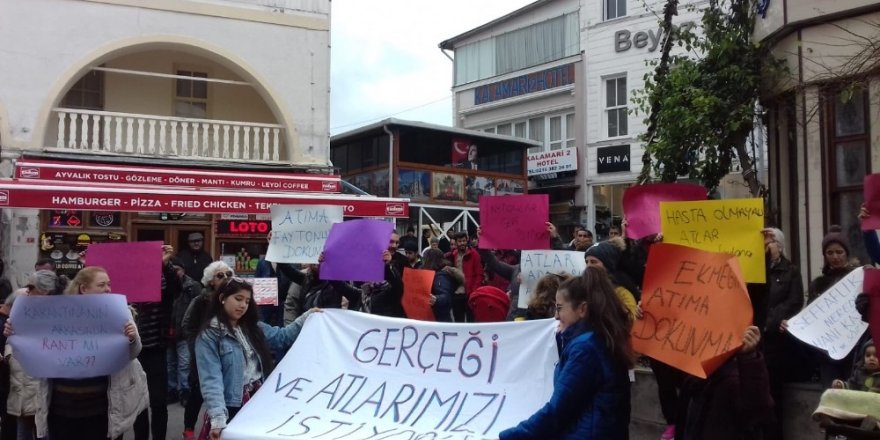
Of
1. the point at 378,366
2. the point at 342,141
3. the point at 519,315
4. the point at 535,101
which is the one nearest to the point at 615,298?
the point at 378,366

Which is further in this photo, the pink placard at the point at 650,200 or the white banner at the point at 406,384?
the pink placard at the point at 650,200

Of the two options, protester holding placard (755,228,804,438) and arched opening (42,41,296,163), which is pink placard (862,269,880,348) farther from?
arched opening (42,41,296,163)

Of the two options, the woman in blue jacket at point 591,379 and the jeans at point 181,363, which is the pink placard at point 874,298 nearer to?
the woman in blue jacket at point 591,379

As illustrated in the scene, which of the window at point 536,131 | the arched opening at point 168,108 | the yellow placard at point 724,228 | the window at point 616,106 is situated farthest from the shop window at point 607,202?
the yellow placard at point 724,228

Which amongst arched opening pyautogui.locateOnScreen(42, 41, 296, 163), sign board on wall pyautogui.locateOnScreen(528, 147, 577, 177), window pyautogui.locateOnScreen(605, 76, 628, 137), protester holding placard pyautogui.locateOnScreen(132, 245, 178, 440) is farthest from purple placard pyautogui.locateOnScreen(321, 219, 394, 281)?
sign board on wall pyautogui.locateOnScreen(528, 147, 577, 177)

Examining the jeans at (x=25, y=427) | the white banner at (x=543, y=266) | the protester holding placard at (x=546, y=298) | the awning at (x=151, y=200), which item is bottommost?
the jeans at (x=25, y=427)

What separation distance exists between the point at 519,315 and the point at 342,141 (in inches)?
697

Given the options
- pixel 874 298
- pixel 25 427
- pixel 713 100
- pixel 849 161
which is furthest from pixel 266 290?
pixel 874 298

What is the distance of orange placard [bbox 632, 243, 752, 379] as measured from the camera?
408cm

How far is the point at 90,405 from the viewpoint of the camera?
527cm

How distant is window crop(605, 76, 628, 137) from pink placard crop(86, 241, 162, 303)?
19.3 m

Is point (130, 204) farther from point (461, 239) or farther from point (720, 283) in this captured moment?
point (720, 283)

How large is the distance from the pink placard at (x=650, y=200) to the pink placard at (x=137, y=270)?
159 inches

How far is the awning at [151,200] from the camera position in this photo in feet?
41.7
